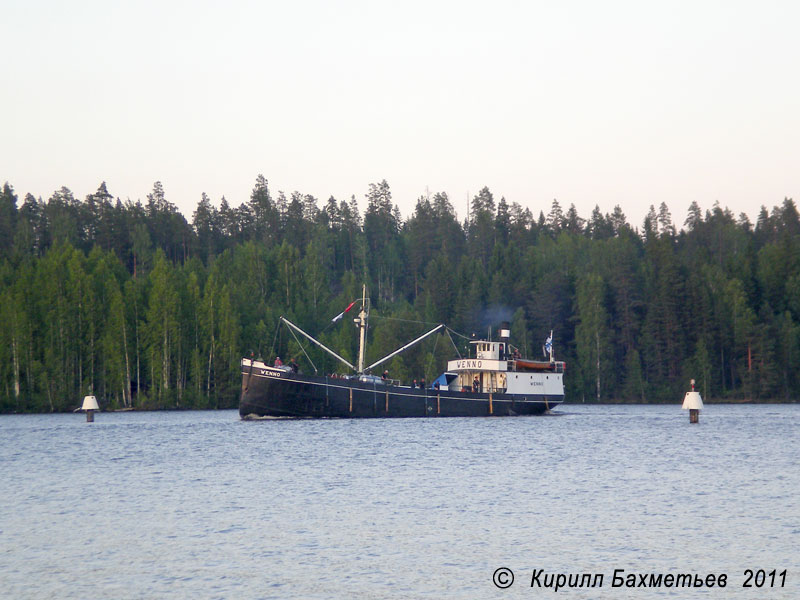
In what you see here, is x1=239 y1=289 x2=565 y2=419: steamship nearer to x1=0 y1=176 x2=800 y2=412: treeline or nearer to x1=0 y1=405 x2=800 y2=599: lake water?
x1=0 y1=405 x2=800 y2=599: lake water

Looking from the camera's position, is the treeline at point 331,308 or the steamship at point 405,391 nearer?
the steamship at point 405,391

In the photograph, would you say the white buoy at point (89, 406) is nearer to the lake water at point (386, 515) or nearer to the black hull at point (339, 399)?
the black hull at point (339, 399)

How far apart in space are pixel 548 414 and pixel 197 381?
41.8 m

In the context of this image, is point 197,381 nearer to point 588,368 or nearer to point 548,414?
point 548,414

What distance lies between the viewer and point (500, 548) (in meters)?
27.0

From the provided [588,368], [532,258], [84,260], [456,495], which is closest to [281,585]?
[456,495]

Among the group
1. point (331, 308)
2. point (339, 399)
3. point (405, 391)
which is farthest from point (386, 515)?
point (331, 308)

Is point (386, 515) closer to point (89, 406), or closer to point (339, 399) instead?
point (339, 399)

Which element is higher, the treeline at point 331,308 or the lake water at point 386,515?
the treeline at point 331,308

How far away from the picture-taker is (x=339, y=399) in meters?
78.1

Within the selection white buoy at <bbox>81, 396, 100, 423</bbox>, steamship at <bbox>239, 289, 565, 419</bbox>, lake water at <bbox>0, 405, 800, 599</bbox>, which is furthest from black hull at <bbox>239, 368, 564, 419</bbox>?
white buoy at <bbox>81, 396, 100, 423</bbox>

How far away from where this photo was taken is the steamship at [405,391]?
76250 mm

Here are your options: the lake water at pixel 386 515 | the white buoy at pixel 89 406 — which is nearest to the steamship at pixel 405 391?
the lake water at pixel 386 515

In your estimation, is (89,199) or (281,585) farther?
(89,199)
